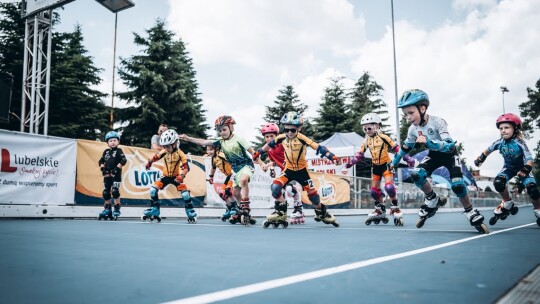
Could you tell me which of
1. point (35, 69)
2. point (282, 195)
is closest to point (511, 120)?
point (282, 195)

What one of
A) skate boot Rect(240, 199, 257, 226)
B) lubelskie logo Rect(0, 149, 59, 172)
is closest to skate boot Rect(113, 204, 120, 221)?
lubelskie logo Rect(0, 149, 59, 172)

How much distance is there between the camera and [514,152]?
7.51 m

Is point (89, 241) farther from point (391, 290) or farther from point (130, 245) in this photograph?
point (391, 290)

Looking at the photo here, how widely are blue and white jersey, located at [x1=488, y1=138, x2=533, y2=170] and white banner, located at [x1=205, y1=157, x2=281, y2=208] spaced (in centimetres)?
752

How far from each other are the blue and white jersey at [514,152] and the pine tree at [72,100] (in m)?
25.6

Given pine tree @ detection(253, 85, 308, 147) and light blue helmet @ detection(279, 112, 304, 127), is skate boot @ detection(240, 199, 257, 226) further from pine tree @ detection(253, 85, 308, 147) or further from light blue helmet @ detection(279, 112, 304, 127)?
pine tree @ detection(253, 85, 308, 147)

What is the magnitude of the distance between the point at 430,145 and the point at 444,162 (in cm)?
43

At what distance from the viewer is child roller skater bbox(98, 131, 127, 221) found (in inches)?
360

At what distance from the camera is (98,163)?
32.8ft

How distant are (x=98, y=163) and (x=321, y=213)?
5773 mm

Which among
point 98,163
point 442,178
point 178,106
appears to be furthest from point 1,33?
point 442,178

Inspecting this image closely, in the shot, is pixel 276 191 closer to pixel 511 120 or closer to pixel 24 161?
pixel 511 120

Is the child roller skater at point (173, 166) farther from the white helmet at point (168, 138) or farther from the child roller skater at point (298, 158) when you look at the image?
the child roller skater at point (298, 158)

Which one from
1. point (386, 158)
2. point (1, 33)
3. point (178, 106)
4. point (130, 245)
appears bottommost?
point (130, 245)
